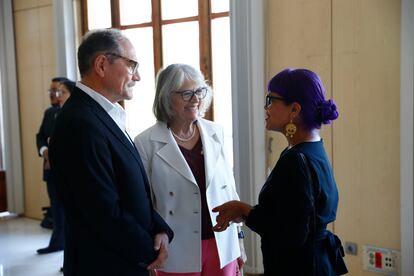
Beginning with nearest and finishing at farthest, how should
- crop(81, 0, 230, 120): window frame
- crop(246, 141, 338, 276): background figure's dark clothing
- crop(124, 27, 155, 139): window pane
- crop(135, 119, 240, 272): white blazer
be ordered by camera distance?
1. crop(246, 141, 338, 276): background figure's dark clothing
2. crop(135, 119, 240, 272): white blazer
3. crop(81, 0, 230, 120): window frame
4. crop(124, 27, 155, 139): window pane

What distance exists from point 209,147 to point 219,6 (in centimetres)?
215

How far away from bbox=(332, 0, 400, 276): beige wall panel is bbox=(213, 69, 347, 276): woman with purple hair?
4.90 ft

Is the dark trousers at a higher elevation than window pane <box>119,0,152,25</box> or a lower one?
lower

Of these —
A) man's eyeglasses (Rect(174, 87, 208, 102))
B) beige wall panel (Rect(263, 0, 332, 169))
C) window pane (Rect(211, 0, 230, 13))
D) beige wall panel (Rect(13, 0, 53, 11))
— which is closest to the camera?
man's eyeglasses (Rect(174, 87, 208, 102))

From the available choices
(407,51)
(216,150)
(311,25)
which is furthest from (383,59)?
(216,150)

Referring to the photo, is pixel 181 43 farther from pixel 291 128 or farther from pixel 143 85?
pixel 291 128

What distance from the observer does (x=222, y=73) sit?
4.04 metres

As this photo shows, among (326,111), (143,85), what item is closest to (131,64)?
(326,111)

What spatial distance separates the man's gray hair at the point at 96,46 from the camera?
5.54 feet

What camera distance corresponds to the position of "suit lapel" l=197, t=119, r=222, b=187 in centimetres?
214

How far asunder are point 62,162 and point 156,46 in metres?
3.09

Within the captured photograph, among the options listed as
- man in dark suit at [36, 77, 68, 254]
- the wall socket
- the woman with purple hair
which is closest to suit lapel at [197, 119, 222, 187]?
the woman with purple hair

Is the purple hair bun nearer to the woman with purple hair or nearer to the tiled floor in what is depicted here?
the woman with purple hair

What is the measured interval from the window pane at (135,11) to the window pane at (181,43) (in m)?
0.26
